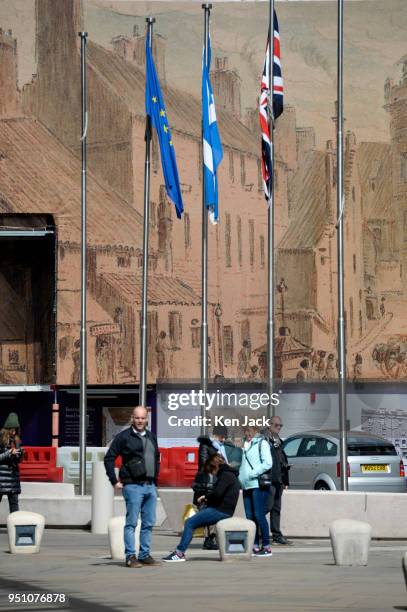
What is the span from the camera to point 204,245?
34.1 metres

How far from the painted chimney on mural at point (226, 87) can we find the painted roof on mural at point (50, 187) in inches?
190

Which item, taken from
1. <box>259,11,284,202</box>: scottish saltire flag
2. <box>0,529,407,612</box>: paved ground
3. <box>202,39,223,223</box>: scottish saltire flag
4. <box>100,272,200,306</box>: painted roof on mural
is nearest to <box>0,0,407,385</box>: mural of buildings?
<box>100,272,200,306</box>: painted roof on mural

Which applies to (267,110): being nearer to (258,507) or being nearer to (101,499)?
(101,499)

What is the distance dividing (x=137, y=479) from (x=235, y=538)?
1626 mm

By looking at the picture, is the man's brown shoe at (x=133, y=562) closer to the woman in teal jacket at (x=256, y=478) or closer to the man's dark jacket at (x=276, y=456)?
the woman in teal jacket at (x=256, y=478)

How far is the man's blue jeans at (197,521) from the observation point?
16328mm

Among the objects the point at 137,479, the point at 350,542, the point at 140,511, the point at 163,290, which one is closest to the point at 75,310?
the point at 163,290

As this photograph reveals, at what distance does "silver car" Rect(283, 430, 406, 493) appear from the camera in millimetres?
26781

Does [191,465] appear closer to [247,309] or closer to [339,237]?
[339,237]

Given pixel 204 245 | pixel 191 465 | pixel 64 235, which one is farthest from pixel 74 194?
pixel 191 465

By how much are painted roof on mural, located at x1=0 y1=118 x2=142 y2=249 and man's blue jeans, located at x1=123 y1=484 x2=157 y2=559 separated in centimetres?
3358

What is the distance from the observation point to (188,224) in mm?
49531

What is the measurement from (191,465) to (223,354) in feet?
57.2

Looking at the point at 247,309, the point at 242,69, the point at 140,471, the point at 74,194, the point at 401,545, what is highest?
the point at 242,69
